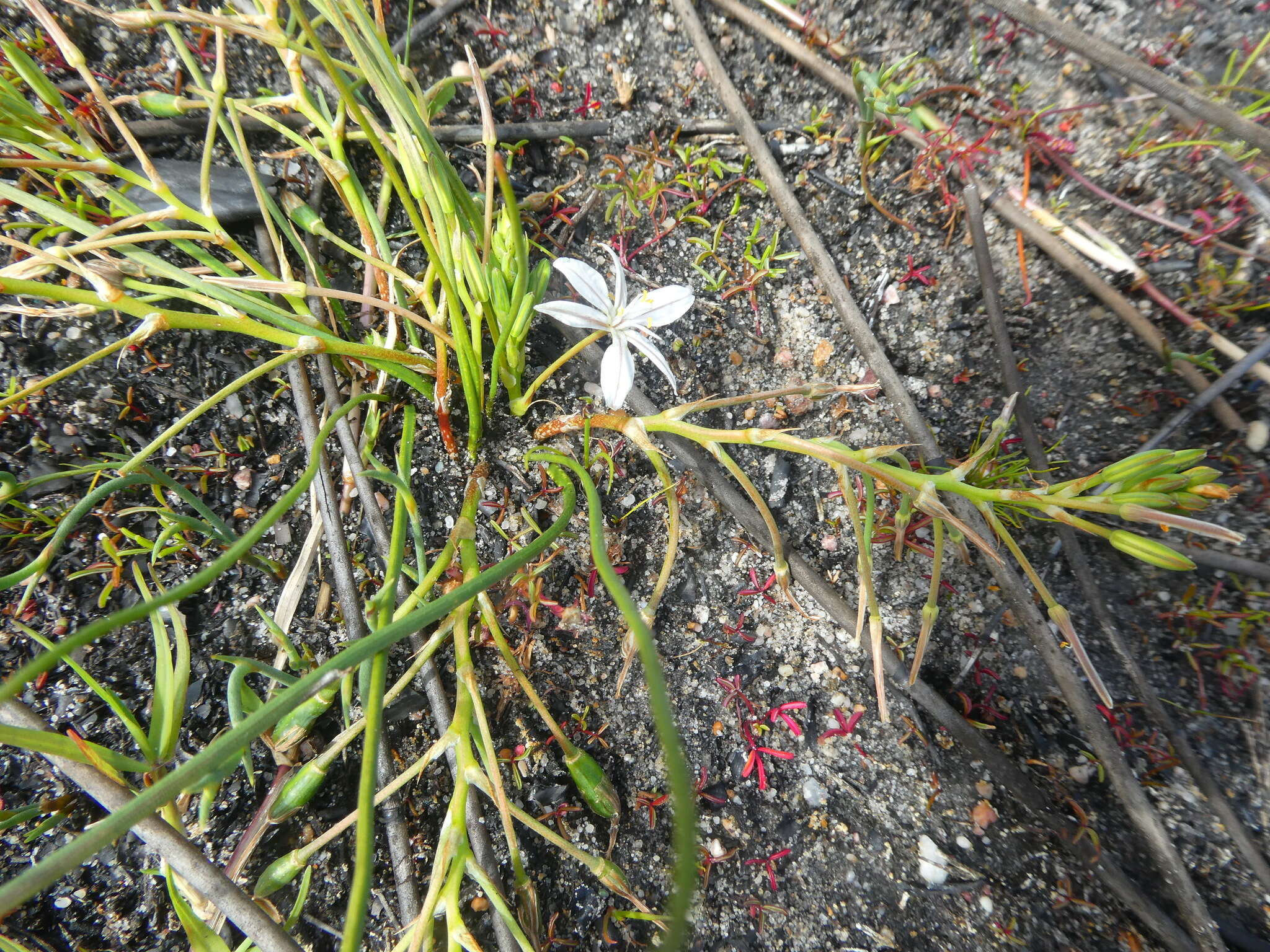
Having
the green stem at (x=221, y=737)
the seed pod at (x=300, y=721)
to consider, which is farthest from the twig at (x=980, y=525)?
the seed pod at (x=300, y=721)

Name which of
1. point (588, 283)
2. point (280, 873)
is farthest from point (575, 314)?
point (280, 873)

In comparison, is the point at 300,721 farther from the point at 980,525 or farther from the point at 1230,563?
the point at 1230,563

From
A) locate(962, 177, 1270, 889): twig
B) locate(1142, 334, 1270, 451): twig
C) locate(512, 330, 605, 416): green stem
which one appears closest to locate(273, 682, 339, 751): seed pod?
locate(512, 330, 605, 416): green stem

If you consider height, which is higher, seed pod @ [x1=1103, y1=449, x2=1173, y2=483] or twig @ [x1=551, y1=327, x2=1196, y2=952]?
seed pod @ [x1=1103, y1=449, x2=1173, y2=483]

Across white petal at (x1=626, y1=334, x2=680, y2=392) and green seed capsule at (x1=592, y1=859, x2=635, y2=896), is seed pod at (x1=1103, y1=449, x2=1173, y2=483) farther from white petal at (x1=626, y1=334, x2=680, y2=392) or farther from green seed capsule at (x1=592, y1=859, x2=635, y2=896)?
green seed capsule at (x1=592, y1=859, x2=635, y2=896)

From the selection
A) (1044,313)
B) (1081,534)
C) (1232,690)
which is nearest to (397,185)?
(1044,313)

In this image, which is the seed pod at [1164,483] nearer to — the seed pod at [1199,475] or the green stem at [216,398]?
the seed pod at [1199,475]
